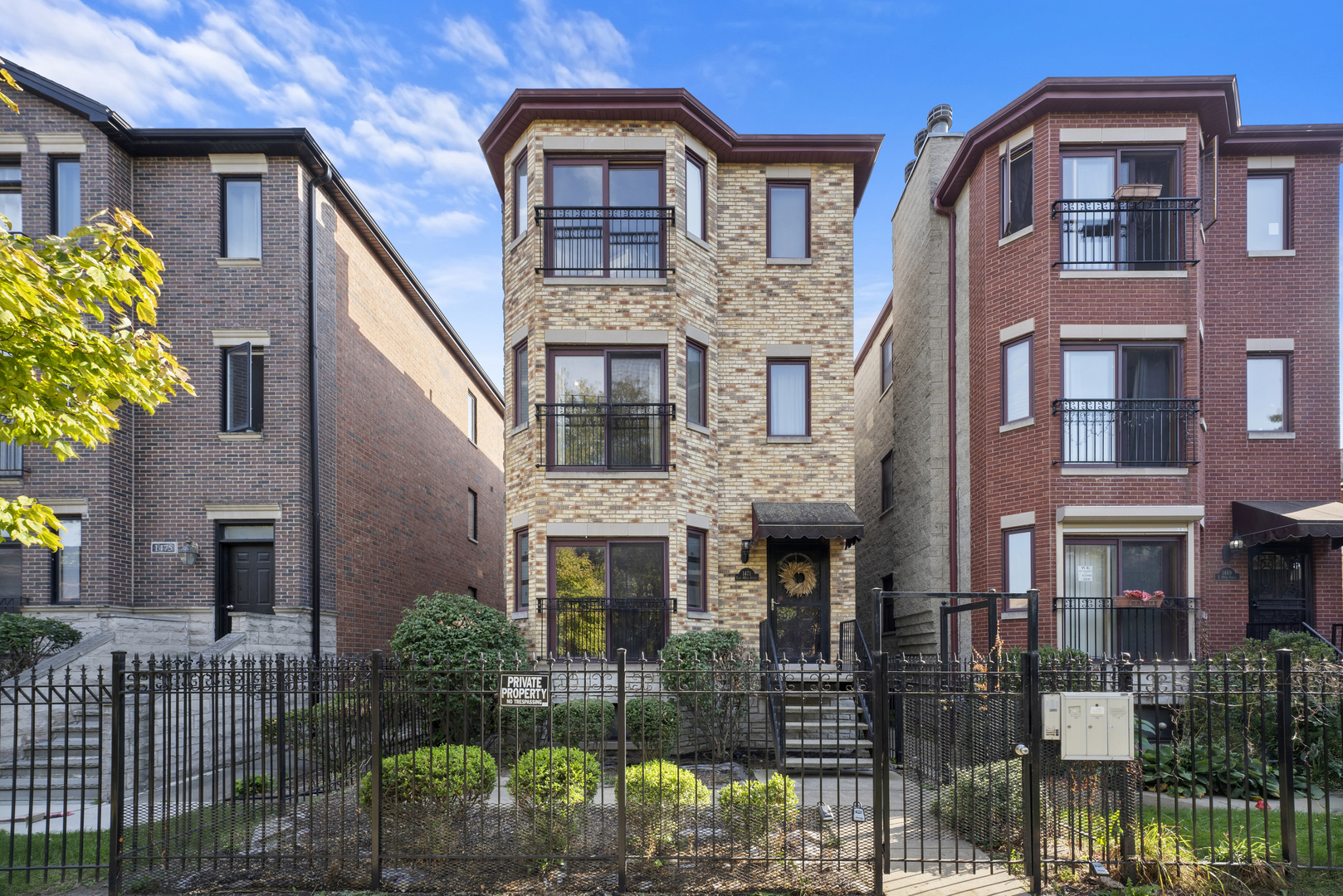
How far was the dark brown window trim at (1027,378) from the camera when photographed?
1410 cm

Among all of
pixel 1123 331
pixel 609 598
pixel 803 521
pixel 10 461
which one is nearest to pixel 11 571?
pixel 10 461

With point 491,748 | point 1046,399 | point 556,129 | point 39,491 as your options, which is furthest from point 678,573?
point 39,491

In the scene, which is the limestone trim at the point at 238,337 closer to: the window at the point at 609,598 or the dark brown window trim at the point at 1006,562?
the window at the point at 609,598

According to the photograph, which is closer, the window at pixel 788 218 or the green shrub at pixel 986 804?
the green shrub at pixel 986 804

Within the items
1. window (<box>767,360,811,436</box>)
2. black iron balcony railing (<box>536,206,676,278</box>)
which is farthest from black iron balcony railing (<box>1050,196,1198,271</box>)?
black iron balcony railing (<box>536,206,676,278</box>)

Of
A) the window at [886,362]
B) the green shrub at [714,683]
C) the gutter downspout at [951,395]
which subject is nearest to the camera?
the green shrub at [714,683]

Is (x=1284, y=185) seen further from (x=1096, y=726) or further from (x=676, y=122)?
(x=1096, y=726)

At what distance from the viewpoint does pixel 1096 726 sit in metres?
6.95

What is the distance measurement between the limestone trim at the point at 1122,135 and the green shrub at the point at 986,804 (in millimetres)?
10837

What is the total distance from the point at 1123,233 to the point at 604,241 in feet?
29.6

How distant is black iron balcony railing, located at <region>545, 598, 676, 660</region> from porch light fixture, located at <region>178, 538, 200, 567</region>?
242 inches

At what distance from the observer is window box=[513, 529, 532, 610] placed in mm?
14727

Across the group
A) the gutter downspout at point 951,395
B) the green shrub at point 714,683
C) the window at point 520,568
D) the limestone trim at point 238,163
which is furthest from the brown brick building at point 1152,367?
the limestone trim at point 238,163

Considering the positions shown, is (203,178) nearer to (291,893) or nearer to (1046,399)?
(291,893)
